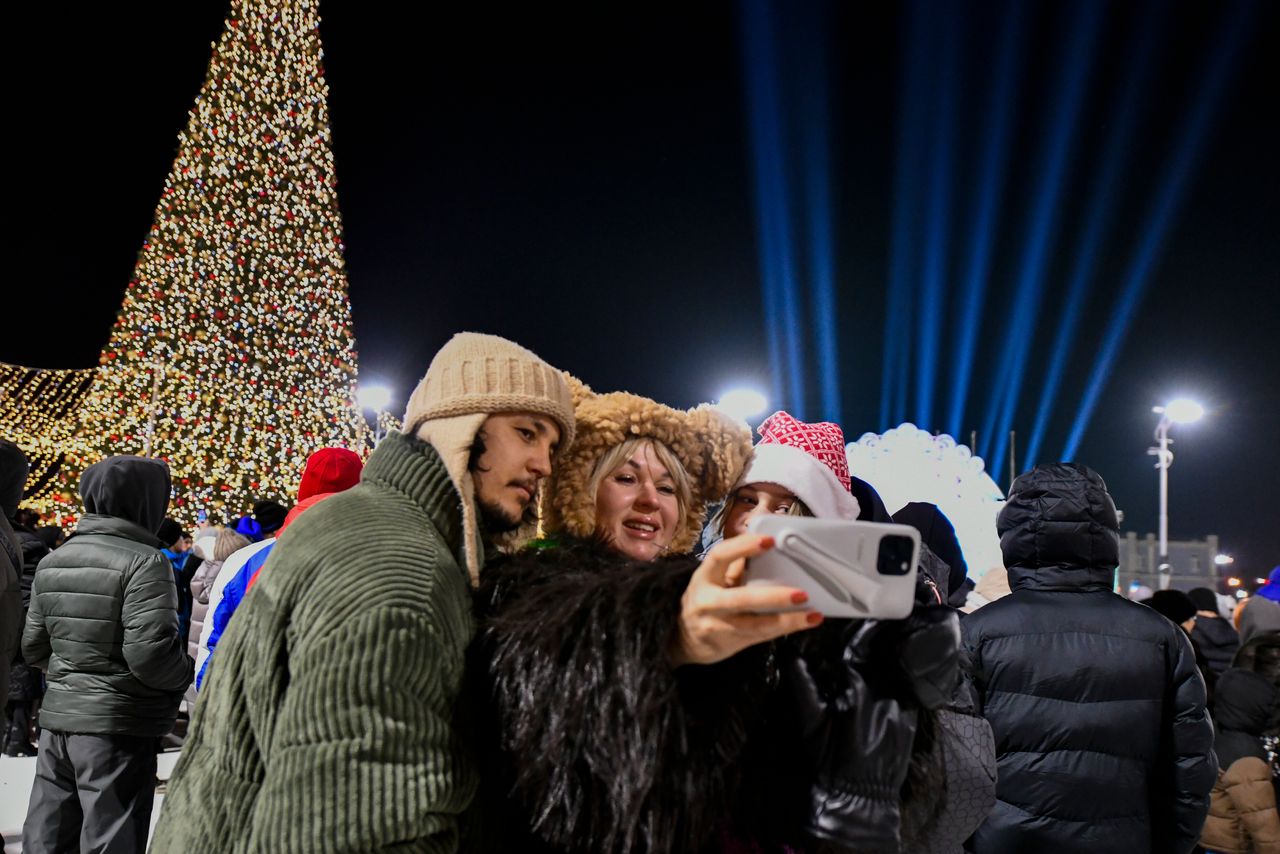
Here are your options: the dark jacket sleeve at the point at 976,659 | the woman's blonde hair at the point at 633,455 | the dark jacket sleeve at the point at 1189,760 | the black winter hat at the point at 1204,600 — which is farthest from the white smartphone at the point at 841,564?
the black winter hat at the point at 1204,600

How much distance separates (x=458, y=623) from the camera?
155 centimetres

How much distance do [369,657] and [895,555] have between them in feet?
2.66

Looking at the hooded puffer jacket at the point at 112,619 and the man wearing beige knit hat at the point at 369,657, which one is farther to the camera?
the hooded puffer jacket at the point at 112,619

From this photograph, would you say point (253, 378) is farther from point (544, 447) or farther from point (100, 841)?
point (544, 447)

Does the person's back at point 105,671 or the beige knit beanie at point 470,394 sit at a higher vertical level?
the beige knit beanie at point 470,394

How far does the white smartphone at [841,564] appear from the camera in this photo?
1.20m

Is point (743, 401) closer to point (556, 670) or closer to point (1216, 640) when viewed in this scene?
point (1216, 640)

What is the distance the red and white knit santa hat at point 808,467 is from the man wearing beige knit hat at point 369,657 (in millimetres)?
1211

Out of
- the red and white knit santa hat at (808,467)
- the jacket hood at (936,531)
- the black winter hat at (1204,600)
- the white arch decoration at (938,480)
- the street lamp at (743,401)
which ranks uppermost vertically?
the street lamp at (743,401)

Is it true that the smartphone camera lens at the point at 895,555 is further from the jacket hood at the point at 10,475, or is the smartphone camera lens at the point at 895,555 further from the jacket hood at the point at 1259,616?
the jacket hood at the point at 1259,616

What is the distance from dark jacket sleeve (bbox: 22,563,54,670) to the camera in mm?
4906

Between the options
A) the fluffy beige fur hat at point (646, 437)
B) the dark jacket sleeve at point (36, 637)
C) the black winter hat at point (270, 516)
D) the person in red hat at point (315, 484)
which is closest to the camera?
the fluffy beige fur hat at point (646, 437)

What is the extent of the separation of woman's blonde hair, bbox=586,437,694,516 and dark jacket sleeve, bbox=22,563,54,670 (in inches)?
153

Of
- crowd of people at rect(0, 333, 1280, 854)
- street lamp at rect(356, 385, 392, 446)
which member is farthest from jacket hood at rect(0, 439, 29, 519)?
street lamp at rect(356, 385, 392, 446)
